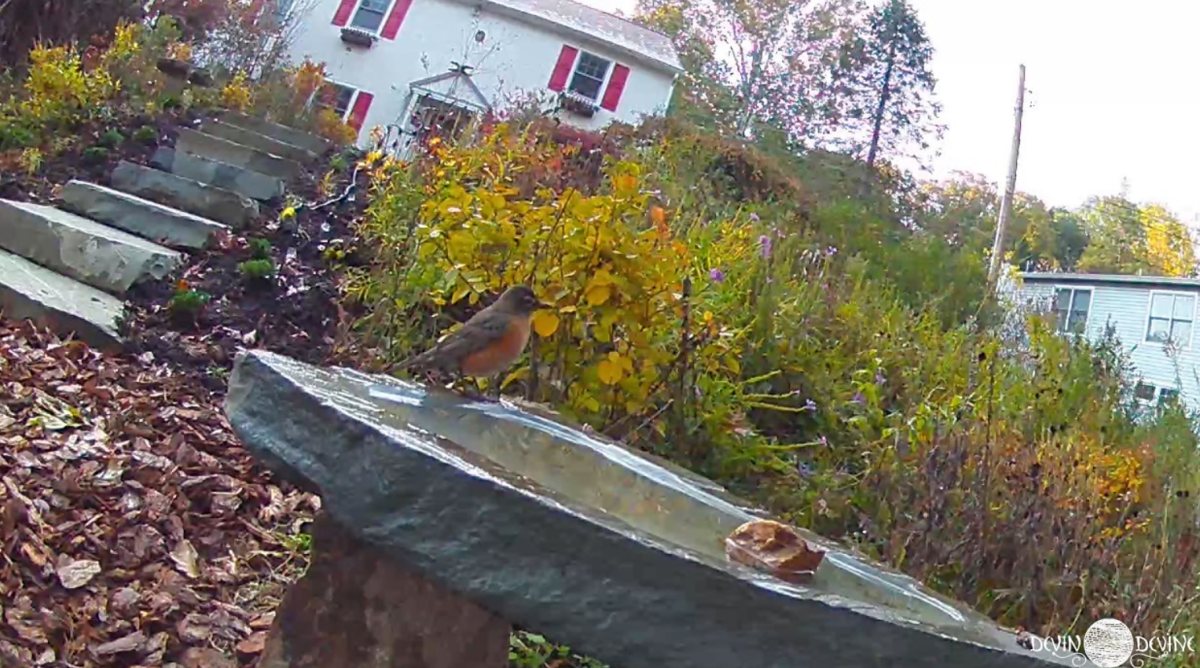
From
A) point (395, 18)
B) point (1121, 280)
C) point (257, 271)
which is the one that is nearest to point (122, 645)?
point (257, 271)

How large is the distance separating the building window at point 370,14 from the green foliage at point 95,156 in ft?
42.4

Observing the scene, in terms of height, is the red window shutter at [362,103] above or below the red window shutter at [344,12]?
below

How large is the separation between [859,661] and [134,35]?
739 cm

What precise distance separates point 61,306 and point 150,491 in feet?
3.99

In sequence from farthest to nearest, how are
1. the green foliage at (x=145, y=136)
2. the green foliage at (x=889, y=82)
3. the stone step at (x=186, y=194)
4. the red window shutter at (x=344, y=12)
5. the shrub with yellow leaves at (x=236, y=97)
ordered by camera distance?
the green foliage at (x=889, y=82) < the red window shutter at (x=344, y=12) < the shrub with yellow leaves at (x=236, y=97) < the green foliage at (x=145, y=136) < the stone step at (x=186, y=194)

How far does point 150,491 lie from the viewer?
2639 millimetres

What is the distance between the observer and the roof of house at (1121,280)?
22.0m

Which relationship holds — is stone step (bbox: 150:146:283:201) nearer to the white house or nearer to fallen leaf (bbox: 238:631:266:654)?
fallen leaf (bbox: 238:631:266:654)

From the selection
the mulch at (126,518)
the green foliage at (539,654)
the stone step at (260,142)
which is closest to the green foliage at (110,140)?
the stone step at (260,142)

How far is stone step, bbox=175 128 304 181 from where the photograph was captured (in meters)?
5.64

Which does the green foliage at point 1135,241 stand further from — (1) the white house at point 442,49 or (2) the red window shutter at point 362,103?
(2) the red window shutter at point 362,103

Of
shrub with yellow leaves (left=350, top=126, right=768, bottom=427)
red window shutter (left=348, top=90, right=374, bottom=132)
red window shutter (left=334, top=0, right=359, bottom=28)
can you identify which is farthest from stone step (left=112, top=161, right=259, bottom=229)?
red window shutter (left=334, top=0, right=359, bottom=28)

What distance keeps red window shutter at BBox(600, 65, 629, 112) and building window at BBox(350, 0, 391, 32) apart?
13.1 feet

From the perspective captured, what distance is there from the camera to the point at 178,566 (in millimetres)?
2391
